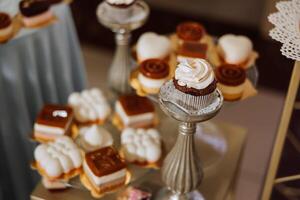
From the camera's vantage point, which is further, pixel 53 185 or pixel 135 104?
pixel 135 104

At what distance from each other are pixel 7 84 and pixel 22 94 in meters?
0.06

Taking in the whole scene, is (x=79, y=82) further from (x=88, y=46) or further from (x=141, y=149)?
(x=88, y=46)

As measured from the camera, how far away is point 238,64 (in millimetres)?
1410

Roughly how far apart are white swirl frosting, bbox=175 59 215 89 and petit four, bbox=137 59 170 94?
0.26 m

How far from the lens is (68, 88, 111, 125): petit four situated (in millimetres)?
1428

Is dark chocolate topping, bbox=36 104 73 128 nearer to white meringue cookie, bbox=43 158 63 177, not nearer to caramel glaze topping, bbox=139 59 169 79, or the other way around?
white meringue cookie, bbox=43 158 63 177

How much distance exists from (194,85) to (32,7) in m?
0.63

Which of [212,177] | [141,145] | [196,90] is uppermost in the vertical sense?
[196,90]

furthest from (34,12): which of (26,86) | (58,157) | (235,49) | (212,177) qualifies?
(212,177)

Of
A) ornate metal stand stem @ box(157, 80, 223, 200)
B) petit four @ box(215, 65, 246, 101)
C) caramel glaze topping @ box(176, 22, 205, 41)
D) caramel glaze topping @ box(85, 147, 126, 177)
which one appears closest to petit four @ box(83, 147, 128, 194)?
caramel glaze topping @ box(85, 147, 126, 177)

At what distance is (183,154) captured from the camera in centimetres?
116

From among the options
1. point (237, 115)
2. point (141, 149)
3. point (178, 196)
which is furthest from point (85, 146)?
point (237, 115)

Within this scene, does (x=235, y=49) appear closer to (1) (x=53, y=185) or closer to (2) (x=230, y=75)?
(2) (x=230, y=75)

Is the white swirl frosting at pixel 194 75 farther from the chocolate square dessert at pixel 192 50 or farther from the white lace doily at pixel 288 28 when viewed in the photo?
the chocolate square dessert at pixel 192 50
